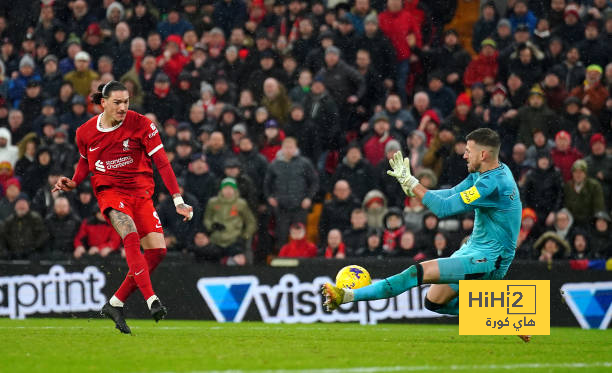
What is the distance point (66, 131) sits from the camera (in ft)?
61.2

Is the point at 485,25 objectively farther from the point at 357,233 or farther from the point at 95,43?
the point at 95,43

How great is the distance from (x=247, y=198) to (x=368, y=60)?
10.5 ft

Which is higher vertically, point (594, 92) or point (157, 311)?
point (594, 92)

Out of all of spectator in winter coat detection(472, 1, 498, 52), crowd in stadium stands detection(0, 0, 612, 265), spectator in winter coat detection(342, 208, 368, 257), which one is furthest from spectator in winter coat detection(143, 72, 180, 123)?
spectator in winter coat detection(472, 1, 498, 52)

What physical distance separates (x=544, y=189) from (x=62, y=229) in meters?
7.58

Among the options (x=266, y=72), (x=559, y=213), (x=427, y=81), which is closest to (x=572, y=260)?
(x=559, y=213)

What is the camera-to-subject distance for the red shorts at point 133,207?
1058 centimetres

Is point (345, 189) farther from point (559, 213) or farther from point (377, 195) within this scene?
point (559, 213)

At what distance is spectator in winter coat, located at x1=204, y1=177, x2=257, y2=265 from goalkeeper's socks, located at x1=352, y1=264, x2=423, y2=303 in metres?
6.81

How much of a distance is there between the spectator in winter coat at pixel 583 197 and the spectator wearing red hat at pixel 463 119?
1868 mm

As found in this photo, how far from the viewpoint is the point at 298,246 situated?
52.9ft

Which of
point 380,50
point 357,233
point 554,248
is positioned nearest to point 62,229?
point 357,233

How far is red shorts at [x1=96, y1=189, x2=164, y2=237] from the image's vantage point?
1058 centimetres

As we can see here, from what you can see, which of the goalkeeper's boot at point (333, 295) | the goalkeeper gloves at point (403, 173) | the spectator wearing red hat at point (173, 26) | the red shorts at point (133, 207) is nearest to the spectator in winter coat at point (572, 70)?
the spectator wearing red hat at point (173, 26)
